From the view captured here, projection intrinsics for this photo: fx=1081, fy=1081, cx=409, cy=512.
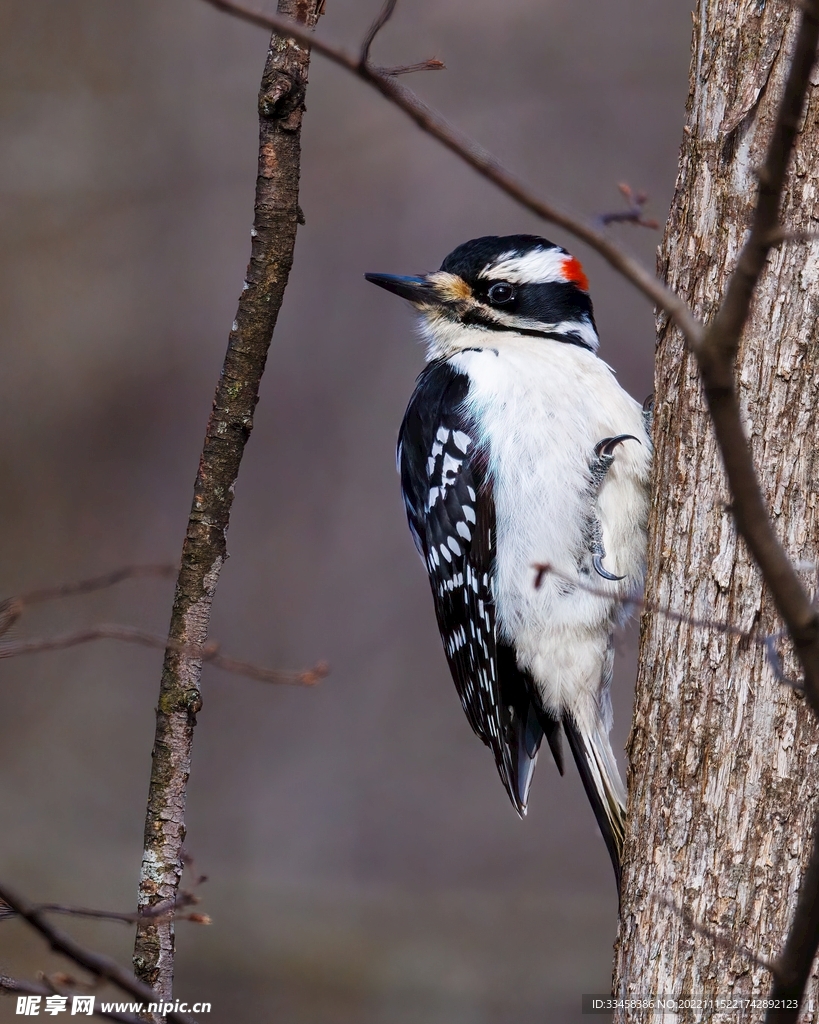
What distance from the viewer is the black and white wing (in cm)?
319

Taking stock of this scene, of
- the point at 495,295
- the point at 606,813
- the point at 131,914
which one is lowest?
the point at 131,914

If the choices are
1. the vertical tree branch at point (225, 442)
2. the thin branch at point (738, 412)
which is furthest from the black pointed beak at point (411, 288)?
the thin branch at point (738, 412)

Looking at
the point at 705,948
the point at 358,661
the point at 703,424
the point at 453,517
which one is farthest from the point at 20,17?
the point at 705,948

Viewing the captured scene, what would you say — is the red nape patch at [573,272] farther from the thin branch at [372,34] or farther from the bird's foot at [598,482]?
the thin branch at [372,34]

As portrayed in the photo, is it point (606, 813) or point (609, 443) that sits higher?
point (609, 443)

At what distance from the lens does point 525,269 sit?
3387 mm

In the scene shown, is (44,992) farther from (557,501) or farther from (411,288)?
(411,288)

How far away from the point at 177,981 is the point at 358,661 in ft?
6.99

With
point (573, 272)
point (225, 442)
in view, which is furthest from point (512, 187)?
point (573, 272)

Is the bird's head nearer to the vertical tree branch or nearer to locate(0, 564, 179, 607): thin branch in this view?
the vertical tree branch

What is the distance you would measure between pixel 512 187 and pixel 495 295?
2.26 metres

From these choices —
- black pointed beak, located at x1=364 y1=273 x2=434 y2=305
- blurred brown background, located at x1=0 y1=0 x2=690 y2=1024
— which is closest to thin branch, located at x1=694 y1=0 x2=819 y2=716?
black pointed beak, located at x1=364 y1=273 x2=434 y2=305

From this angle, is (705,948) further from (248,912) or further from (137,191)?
(137,191)

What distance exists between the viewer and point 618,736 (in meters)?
5.72
